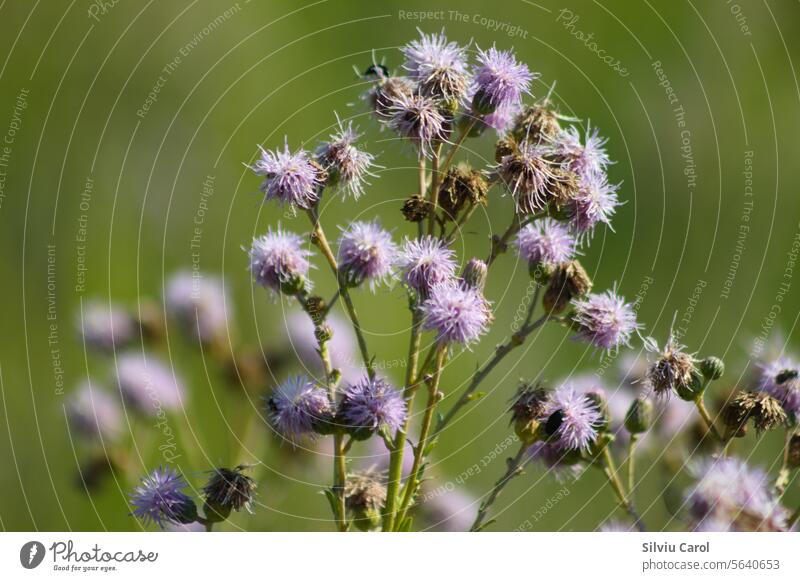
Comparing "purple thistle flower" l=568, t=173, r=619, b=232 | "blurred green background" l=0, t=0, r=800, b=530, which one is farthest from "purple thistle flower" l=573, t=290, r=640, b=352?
"blurred green background" l=0, t=0, r=800, b=530

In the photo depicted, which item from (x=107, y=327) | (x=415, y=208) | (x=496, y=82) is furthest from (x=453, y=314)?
(x=107, y=327)

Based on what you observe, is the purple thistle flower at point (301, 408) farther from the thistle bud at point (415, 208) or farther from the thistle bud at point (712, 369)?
the thistle bud at point (712, 369)

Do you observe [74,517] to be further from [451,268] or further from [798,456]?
[798,456]

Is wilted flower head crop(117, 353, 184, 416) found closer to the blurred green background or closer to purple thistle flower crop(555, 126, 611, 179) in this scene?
the blurred green background

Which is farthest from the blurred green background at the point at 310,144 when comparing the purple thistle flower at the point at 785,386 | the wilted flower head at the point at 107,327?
the purple thistle flower at the point at 785,386

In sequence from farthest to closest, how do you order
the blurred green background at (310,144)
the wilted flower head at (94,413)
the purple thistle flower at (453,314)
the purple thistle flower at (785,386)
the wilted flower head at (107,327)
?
the blurred green background at (310,144) → the wilted flower head at (107,327) → the wilted flower head at (94,413) → the purple thistle flower at (785,386) → the purple thistle flower at (453,314)
